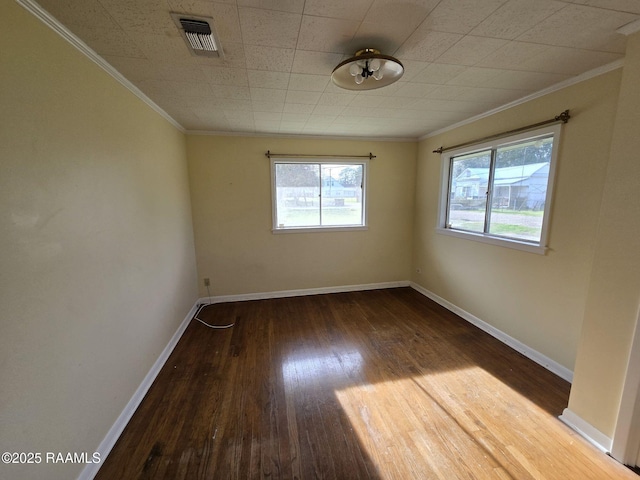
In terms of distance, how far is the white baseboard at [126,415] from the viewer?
141cm

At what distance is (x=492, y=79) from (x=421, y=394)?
8.02 feet

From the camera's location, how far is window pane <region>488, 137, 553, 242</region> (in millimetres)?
2297

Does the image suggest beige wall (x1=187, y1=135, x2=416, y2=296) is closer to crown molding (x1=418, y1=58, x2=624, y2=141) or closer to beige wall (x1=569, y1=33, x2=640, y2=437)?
crown molding (x1=418, y1=58, x2=624, y2=141)

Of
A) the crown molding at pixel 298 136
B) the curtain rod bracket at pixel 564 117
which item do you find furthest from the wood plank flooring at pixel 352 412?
the crown molding at pixel 298 136

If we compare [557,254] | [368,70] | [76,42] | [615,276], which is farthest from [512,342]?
[76,42]

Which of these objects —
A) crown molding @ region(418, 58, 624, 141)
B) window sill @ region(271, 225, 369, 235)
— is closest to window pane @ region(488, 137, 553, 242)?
crown molding @ region(418, 58, 624, 141)

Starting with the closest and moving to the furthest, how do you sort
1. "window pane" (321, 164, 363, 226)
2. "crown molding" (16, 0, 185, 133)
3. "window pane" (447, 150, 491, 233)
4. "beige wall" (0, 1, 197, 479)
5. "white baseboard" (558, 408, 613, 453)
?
"beige wall" (0, 1, 197, 479), "crown molding" (16, 0, 185, 133), "white baseboard" (558, 408, 613, 453), "window pane" (447, 150, 491, 233), "window pane" (321, 164, 363, 226)

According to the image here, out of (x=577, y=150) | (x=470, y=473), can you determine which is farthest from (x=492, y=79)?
(x=470, y=473)

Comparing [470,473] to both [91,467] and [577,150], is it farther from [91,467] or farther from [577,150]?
[577,150]

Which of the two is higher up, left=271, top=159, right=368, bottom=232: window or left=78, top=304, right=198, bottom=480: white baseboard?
left=271, top=159, right=368, bottom=232: window

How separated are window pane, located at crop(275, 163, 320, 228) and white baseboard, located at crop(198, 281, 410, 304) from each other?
40.3 inches

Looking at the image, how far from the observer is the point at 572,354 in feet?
6.93

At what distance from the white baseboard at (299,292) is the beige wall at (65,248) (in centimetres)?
161

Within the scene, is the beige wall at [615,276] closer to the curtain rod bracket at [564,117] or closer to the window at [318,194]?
the curtain rod bracket at [564,117]
